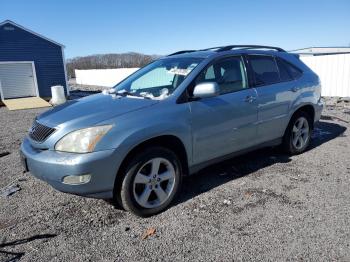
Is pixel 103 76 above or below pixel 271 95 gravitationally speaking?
below

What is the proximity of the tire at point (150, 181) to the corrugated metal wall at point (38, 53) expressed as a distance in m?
18.9

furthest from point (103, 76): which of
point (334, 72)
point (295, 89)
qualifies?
point (295, 89)

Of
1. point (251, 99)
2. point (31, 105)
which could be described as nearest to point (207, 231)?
point (251, 99)

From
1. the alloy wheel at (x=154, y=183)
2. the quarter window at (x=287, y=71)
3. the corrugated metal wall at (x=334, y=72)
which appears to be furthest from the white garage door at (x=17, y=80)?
the alloy wheel at (x=154, y=183)

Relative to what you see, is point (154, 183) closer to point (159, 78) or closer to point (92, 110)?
point (92, 110)

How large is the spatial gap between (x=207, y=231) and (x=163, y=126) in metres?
1.24

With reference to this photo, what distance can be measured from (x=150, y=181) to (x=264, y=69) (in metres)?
2.65

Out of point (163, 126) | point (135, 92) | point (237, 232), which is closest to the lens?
point (237, 232)

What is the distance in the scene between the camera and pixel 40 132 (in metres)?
3.62

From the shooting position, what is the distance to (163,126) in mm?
3607

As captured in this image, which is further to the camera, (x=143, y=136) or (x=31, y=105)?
(x=31, y=105)

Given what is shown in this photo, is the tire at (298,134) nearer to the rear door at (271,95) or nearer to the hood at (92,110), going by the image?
the rear door at (271,95)

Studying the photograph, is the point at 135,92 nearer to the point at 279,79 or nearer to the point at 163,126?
the point at 163,126

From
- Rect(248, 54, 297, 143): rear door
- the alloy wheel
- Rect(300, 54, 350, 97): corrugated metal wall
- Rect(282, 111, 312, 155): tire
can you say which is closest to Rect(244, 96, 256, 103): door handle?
Rect(248, 54, 297, 143): rear door
